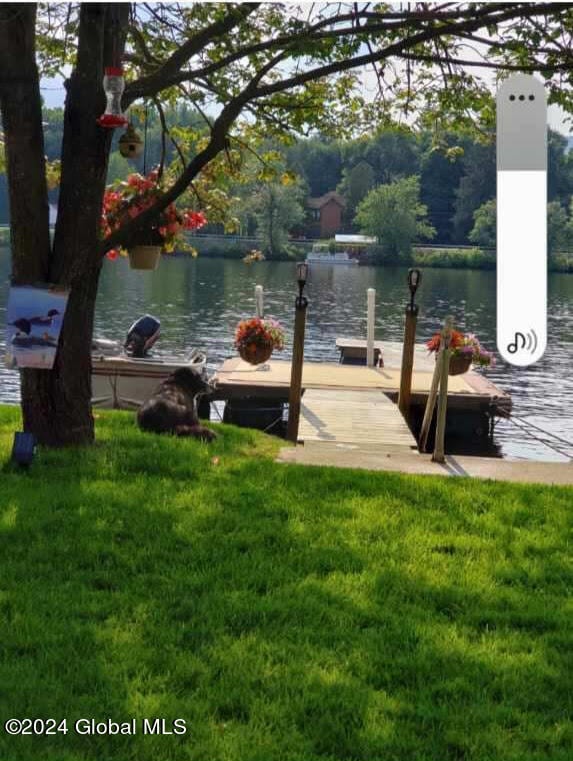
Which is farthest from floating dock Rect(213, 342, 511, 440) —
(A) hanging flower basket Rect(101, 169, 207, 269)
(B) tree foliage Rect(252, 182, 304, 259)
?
(B) tree foliage Rect(252, 182, 304, 259)

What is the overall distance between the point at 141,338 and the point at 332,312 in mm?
28903

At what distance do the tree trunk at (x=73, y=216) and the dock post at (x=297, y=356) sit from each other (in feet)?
15.9

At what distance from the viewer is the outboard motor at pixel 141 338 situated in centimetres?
1769

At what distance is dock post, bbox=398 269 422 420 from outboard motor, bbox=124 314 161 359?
5.18m

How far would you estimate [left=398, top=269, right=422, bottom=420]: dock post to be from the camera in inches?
553

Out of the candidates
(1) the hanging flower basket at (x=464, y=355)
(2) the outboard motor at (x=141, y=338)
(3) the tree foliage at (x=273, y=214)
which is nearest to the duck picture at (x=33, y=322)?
(1) the hanging flower basket at (x=464, y=355)

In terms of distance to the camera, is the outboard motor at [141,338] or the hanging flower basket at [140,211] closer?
the hanging flower basket at [140,211]

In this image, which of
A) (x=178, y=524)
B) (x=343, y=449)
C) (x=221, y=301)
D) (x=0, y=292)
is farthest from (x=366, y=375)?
(x=0, y=292)

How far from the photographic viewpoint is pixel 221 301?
48.1 meters

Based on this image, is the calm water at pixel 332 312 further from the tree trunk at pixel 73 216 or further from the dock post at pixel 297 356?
the tree trunk at pixel 73 216

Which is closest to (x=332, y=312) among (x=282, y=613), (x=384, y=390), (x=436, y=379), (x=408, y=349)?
(x=384, y=390)

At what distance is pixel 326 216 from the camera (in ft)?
400

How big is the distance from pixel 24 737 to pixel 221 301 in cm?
4471

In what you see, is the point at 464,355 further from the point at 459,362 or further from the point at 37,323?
the point at 37,323
